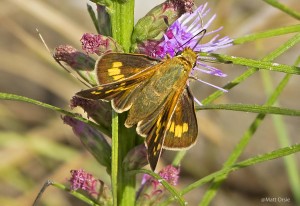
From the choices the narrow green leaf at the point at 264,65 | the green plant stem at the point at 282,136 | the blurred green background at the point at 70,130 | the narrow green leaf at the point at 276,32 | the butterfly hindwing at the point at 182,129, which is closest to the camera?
the narrow green leaf at the point at 264,65

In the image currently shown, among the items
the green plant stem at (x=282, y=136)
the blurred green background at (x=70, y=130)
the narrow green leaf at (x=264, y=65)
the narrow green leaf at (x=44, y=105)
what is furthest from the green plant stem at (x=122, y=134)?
the blurred green background at (x=70, y=130)

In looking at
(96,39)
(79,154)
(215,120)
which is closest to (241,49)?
(215,120)

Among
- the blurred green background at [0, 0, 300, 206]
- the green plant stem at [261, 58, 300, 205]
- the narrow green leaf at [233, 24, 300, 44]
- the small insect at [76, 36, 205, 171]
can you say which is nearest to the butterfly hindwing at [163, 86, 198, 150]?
the small insect at [76, 36, 205, 171]

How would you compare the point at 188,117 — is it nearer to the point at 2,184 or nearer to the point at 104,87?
the point at 104,87

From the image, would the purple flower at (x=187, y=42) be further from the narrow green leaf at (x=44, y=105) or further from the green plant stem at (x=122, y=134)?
the narrow green leaf at (x=44, y=105)

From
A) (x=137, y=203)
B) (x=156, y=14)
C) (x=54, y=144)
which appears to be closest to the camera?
(x=156, y=14)
